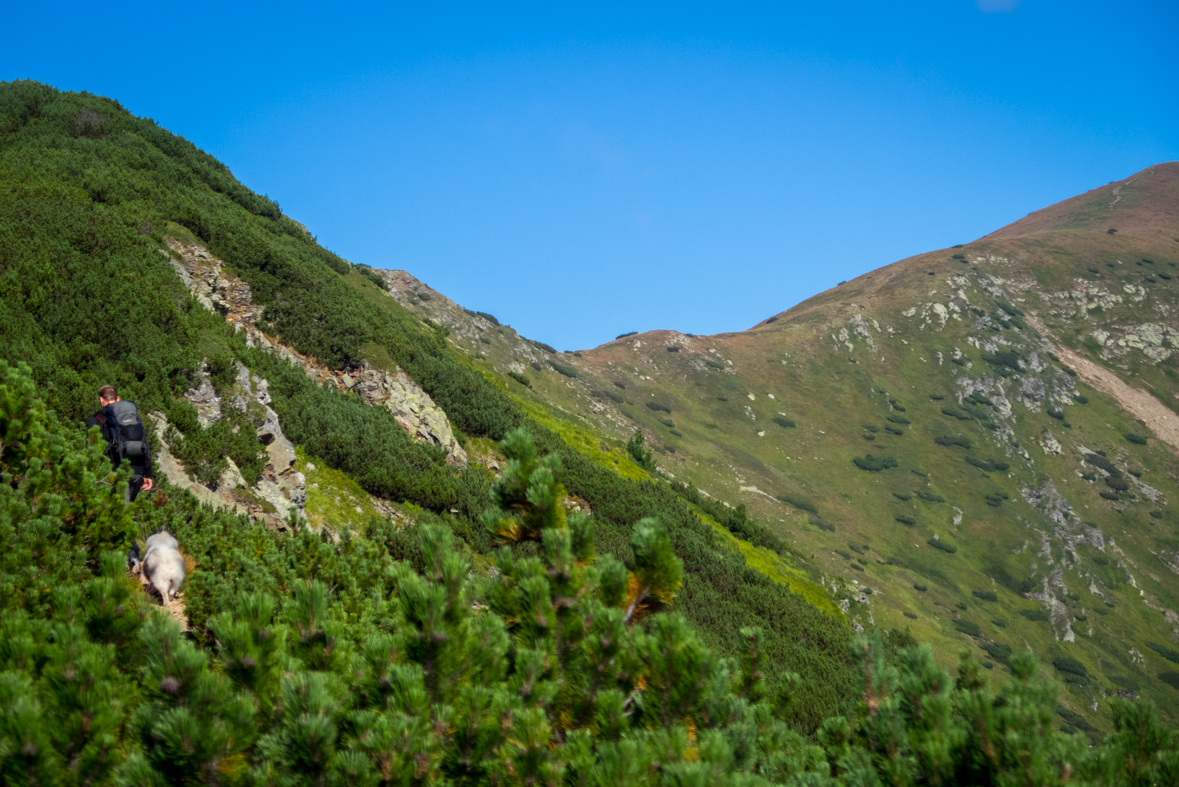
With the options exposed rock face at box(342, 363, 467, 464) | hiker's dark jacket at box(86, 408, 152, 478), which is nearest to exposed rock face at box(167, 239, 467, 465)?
exposed rock face at box(342, 363, 467, 464)

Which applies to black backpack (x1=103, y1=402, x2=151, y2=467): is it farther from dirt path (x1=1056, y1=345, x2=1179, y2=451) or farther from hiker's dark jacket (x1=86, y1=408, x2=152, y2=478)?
dirt path (x1=1056, y1=345, x2=1179, y2=451)

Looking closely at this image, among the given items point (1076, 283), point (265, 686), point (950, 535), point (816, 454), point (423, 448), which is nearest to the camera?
point (265, 686)

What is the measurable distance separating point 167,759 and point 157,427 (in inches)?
409

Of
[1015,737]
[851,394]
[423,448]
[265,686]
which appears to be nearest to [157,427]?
[423,448]

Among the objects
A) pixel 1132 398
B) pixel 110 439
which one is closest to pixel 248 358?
pixel 110 439

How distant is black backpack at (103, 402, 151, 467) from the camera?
798 cm

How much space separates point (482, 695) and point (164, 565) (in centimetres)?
530

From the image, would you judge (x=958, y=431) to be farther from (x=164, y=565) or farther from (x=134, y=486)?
(x=164, y=565)

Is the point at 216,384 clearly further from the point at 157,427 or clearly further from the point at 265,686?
the point at 265,686

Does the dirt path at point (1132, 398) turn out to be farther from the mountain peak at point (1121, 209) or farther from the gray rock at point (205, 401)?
the gray rock at point (205, 401)

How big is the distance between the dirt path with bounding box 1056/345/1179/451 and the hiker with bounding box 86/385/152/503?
345 ft

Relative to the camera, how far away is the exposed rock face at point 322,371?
17541 mm

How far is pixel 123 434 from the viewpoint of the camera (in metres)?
7.99

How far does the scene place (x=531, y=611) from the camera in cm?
425
